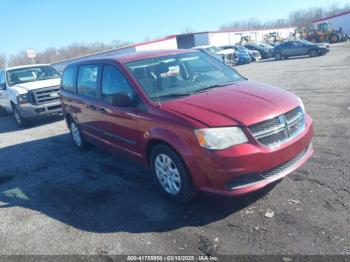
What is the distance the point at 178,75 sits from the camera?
15.7 feet

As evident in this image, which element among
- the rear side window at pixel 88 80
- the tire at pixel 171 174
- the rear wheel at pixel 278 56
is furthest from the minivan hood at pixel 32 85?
the rear wheel at pixel 278 56

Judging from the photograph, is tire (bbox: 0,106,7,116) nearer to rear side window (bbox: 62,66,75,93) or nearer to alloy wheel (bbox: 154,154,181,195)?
rear side window (bbox: 62,66,75,93)

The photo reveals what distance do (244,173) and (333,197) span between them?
1246mm

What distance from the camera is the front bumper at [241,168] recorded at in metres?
3.47

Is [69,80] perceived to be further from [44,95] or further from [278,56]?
[278,56]

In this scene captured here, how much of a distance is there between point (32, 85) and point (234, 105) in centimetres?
877

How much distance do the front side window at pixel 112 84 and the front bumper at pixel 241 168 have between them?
1618 mm

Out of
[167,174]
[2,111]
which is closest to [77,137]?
[167,174]

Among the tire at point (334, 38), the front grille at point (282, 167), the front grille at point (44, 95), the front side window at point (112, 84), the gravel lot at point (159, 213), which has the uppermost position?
the front side window at point (112, 84)

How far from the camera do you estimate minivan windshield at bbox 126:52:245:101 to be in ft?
14.6

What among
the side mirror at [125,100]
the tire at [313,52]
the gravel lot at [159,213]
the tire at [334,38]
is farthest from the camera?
the tire at [334,38]

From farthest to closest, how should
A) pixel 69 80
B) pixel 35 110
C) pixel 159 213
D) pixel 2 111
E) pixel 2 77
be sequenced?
pixel 2 111
pixel 2 77
pixel 35 110
pixel 69 80
pixel 159 213

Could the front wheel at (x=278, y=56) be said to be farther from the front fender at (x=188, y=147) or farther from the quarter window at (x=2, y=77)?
the front fender at (x=188, y=147)

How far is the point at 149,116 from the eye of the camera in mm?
4172
